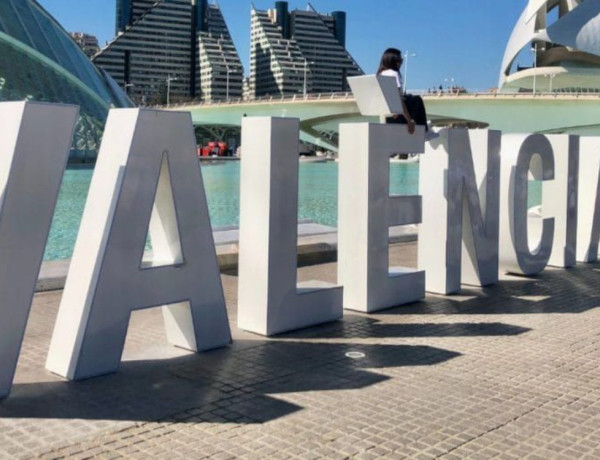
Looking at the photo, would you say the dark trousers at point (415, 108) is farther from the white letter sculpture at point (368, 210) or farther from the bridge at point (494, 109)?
the bridge at point (494, 109)

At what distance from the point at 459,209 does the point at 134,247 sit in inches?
146

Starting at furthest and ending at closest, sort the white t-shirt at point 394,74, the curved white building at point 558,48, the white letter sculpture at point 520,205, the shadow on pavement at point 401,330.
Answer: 1. the curved white building at point 558,48
2. the white letter sculpture at point 520,205
3. the white t-shirt at point 394,74
4. the shadow on pavement at point 401,330

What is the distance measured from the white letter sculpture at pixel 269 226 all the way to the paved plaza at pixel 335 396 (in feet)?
0.73

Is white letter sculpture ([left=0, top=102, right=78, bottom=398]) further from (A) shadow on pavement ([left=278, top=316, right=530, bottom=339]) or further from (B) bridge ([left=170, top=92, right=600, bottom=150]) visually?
(B) bridge ([left=170, top=92, right=600, bottom=150])

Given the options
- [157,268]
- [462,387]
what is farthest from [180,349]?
[462,387]

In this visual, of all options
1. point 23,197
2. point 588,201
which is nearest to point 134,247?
point 23,197

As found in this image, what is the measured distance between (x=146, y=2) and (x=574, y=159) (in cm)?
16759

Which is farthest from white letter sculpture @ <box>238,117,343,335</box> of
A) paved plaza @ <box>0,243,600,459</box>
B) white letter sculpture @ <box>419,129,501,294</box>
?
white letter sculpture @ <box>419,129,501,294</box>

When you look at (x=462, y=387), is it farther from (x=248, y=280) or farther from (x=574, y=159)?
(x=574, y=159)

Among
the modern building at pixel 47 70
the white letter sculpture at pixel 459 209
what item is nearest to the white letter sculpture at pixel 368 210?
the white letter sculpture at pixel 459 209

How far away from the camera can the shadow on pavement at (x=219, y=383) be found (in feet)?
13.2

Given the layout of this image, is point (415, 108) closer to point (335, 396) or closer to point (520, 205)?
point (520, 205)

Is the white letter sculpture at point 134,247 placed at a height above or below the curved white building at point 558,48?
below

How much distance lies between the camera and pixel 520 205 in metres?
8.20
